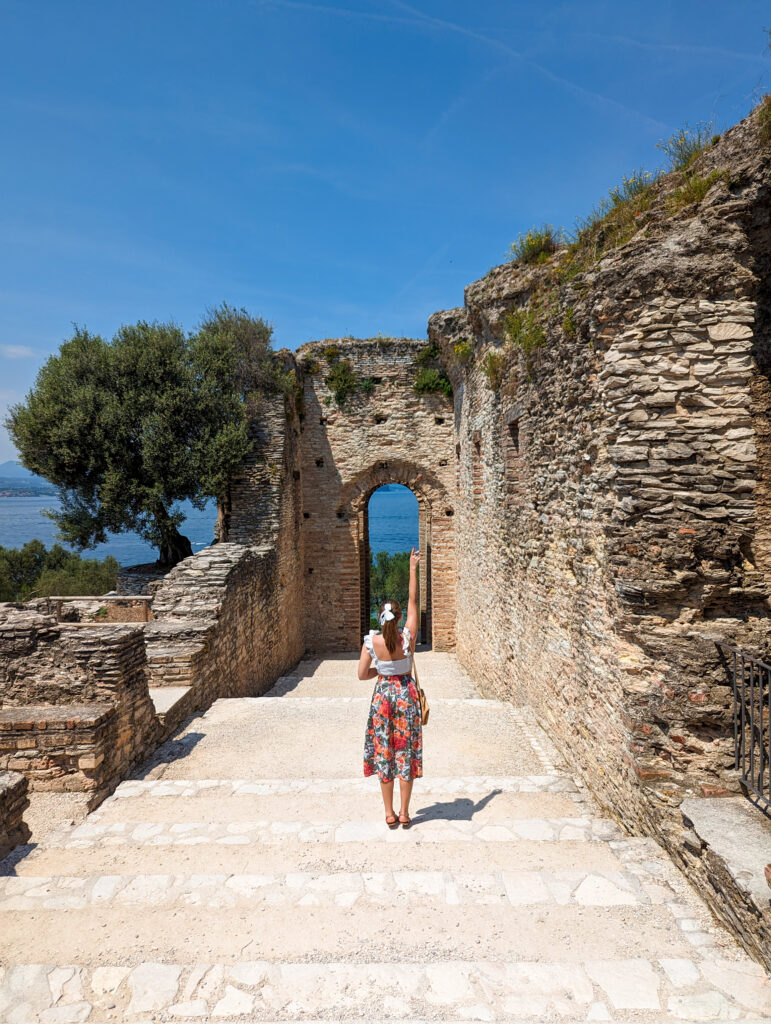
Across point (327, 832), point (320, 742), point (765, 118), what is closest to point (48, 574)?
point (320, 742)

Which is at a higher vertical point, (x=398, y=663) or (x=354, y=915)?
(x=398, y=663)

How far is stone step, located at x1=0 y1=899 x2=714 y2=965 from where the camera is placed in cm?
278

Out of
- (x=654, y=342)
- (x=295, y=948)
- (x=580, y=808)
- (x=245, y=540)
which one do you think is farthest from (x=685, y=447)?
(x=245, y=540)

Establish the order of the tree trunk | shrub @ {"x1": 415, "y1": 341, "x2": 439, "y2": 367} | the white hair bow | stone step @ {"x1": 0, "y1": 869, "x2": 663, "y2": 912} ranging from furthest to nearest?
shrub @ {"x1": 415, "y1": 341, "x2": 439, "y2": 367} < the tree trunk < the white hair bow < stone step @ {"x1": 0, "y1": 869, "x2": 663, "y2": 912}

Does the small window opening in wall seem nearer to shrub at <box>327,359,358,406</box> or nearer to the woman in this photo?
the woman

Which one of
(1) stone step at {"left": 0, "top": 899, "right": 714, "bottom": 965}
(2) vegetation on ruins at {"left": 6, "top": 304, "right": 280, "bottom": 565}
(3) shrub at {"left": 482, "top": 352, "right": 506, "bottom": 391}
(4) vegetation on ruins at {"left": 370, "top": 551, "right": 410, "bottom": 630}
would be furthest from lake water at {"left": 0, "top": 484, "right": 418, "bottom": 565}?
(1) stone step at {"left": 0, "top": 899, "right": 714, "bottom": 965}

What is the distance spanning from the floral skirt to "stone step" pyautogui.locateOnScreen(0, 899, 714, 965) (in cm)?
96

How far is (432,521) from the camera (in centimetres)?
1437

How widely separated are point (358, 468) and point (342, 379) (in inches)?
88.2

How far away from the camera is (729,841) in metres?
3.25

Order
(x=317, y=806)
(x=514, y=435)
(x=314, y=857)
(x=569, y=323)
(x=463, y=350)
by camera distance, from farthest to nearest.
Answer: (x=463, y=350)
(x=514, y=435)
(x=569, y=323)
(x=317, y=806)
(x=314, y=857)

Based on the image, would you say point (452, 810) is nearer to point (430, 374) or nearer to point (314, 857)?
point (314, 857)

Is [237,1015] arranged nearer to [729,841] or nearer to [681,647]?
[729,841]

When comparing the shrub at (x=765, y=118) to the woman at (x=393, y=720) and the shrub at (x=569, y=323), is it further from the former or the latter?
the woman at (x=393, y=720)
